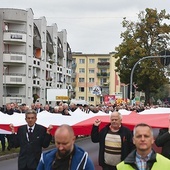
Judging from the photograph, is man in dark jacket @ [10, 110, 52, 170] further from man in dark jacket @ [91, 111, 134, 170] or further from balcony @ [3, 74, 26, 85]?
balcony @ [3, 74, 26, 85]

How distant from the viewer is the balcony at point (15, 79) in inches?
2733

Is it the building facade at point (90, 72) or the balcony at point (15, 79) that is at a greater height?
the building facade at point (90, 72)

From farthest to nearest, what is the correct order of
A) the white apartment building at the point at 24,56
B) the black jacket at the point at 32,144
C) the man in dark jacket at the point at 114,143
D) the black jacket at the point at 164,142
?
1. the white apartment building at the point at 24,56
2. the black jacket at the point at 32,144
3. the man in dark jacket at the point at 114,143
4. the black jacket at the point at 164,142

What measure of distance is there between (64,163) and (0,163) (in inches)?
489

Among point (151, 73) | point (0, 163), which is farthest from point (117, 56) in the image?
point (0, 163)

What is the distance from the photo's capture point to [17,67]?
72062mm

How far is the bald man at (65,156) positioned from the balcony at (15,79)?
64267mm

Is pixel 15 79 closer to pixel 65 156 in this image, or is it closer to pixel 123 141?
pixel 123 141

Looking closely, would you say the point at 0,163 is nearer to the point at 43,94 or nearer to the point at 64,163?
the point at 64,163

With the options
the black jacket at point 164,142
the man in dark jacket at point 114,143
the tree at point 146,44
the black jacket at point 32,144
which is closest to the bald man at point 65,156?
the black jacket at point 164,142

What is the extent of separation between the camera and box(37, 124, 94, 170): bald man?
4938 millimetres

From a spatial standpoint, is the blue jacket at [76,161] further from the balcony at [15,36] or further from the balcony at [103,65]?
the balcony at [103,65]

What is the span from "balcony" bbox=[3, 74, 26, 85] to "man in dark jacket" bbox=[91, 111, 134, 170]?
200ft

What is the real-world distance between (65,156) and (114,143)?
359 centimetres
